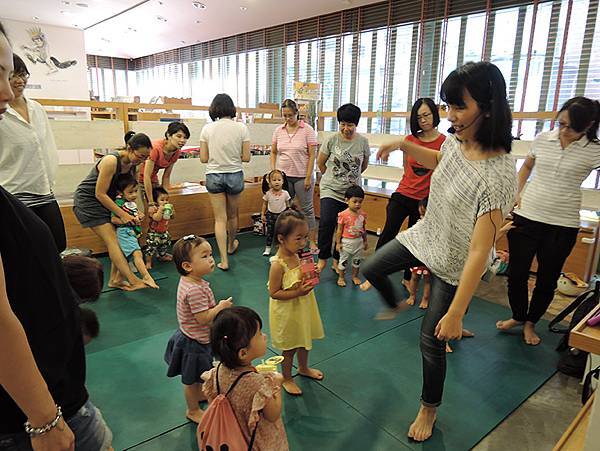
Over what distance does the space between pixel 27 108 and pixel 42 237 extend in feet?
6.33

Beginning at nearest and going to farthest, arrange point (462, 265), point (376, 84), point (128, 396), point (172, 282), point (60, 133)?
1. point (462, 265)
2. point (128, 396)
3. point (172, 282)
4. point (60, 133)
5. point (376, 84)

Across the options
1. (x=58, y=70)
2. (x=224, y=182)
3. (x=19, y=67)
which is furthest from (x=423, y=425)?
(x=58, y=70)

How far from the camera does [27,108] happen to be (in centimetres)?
230

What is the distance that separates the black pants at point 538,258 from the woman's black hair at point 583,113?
24.2 inches

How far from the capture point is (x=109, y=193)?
316 centimetres

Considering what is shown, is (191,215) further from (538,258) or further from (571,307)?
(571,307)

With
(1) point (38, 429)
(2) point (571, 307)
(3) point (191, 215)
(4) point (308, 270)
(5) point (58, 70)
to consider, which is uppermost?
(5) point (58, 70)

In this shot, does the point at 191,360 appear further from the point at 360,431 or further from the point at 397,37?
the point at 397,37

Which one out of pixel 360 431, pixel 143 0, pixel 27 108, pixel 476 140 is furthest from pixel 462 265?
pixel 143 0

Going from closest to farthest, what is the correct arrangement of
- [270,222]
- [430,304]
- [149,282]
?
[430,304] → [149,282] → [270,222]

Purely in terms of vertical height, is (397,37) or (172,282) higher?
(397,37)

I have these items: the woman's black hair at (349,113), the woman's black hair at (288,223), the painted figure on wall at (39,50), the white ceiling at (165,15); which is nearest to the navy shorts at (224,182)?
the woman's black hair at (349,113)

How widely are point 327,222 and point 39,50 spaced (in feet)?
29.7

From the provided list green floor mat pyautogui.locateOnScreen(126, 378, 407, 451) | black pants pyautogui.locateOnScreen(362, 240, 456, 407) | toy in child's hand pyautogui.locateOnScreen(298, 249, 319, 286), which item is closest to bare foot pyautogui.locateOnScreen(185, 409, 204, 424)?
green floor mat pyautogui.locateOnScreen(126, 378, 407, 451)
